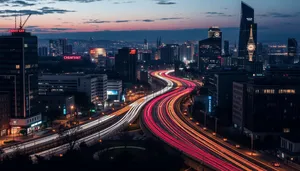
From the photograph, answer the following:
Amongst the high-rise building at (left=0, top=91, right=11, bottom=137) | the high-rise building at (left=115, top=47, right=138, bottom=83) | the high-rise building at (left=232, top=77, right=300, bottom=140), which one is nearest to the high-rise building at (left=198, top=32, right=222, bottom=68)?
the high-rise building at (left=115, top=47, right=138, bottom=83)

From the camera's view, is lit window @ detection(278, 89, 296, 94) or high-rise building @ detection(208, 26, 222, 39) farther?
high-rise building @ detection(208, 26, 222, 39)

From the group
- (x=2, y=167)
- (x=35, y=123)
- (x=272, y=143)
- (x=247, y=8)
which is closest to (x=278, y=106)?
(x=272, y=143)

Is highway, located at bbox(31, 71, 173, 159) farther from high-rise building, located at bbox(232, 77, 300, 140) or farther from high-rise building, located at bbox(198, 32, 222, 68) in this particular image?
high-rise building, located at bbox(198, 32, 222, 68)

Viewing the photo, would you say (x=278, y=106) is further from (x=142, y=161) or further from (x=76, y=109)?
(x=76, y=109)

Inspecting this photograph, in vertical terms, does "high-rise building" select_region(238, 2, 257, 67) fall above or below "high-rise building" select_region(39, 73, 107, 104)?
above

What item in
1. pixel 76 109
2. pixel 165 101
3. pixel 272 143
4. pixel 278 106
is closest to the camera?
pixel 272 143

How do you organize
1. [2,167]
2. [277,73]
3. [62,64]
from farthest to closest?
[62,64], [277,73], [2,167]

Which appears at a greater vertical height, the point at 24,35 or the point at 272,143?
the point at 24,35
